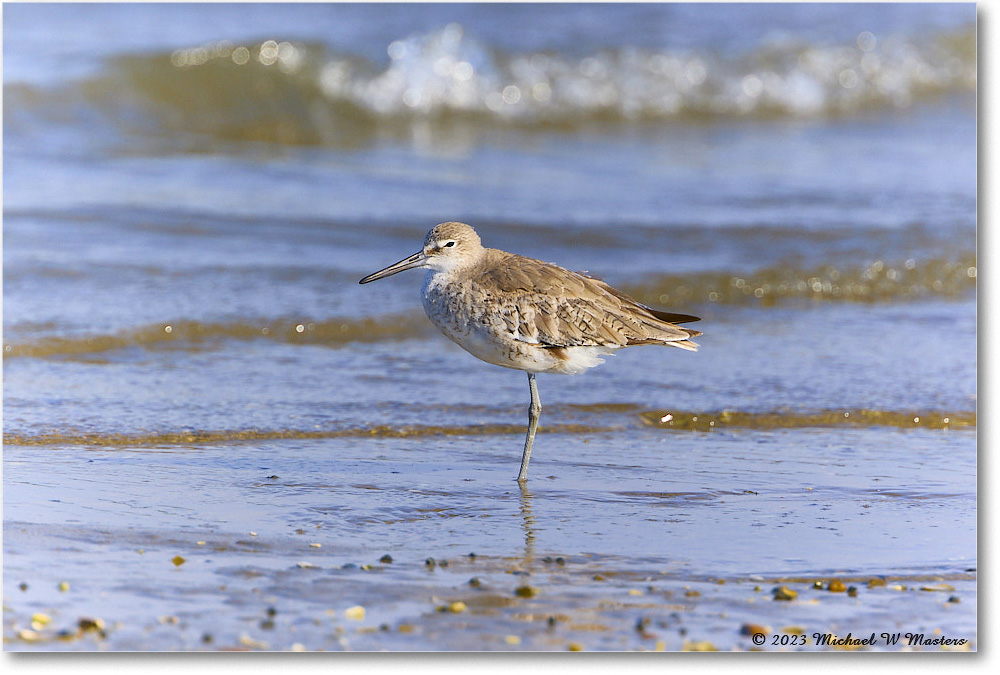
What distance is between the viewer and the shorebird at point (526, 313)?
518 centimetres

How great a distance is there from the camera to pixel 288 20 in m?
15.9

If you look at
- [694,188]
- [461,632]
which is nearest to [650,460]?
[461,632]

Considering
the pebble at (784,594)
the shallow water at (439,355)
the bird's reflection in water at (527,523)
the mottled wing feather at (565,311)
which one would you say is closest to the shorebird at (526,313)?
the mottled wing feather at (565,311)

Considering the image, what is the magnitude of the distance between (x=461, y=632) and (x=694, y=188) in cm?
870

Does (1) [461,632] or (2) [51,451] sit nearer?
(1) [461,632]

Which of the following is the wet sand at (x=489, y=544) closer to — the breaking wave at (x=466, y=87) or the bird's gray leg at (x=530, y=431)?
the bird's gray leg at (x=530, y=431)

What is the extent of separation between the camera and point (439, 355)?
23.4 feet

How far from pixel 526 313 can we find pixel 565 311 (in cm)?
19

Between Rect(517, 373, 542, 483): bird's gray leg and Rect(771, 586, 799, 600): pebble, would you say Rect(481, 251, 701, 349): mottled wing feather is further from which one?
Rect(771, 586, 799, 600): pebble

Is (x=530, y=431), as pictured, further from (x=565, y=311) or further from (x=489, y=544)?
(x=489, y=544)

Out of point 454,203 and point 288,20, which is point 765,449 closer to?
point 454,203

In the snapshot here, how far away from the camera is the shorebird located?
5.18 meters

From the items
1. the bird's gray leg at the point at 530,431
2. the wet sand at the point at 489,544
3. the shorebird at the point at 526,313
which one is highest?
the shorebird at the point at 526,313

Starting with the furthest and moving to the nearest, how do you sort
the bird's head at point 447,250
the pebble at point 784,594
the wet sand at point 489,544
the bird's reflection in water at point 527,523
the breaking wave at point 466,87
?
the breaking wave at point 466,87 < the bird's head at point 447,250 < the bird's reflection in water at point 527,523 < the pebble at point 784,594 < the wet sand at point 489,544
